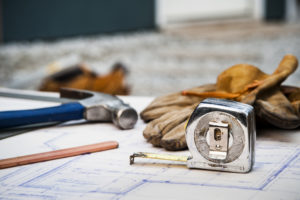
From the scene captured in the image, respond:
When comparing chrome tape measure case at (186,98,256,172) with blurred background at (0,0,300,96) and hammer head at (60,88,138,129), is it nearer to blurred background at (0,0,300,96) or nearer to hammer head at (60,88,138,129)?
hammer head at (60,88,138,129)

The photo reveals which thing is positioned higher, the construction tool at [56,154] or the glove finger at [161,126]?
the glove finger at [161,126]

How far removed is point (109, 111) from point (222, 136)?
0.33 meters

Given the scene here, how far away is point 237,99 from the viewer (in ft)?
2.57

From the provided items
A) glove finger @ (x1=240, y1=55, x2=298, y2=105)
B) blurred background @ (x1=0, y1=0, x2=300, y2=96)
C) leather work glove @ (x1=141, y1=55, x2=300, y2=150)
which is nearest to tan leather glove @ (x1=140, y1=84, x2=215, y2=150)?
leather work glove @ (x1=141, y1=55, x2=300, y2=150)

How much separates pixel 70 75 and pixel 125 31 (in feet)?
9.44

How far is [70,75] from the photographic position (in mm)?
1966

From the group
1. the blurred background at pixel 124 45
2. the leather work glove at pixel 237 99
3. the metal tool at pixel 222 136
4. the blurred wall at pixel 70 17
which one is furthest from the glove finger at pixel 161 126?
the blurred wall at pixel 70 17

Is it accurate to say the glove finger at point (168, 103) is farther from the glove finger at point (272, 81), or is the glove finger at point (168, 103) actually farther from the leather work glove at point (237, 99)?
the glove finger at point (272, 81)

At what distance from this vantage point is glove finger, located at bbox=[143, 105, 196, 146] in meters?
0.73

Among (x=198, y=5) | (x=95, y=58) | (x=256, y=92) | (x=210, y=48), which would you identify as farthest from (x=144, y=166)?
(x=198, y=5)

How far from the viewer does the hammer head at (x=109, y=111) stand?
83 centimetres

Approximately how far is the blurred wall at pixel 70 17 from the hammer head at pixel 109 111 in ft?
9.52

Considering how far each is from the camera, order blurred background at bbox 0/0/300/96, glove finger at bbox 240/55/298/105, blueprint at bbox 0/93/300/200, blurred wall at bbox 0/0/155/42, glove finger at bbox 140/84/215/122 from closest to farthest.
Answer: blueprint at bbox 0/93/300/200 → glove finger at bbox 240/55/298/105 → glove finger at bbox 140/84/215/122 → blurred background at bbox 0/0/300/96 → blurred wall at bbox 0/0/155/42

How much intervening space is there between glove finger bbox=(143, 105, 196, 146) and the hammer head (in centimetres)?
8
